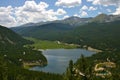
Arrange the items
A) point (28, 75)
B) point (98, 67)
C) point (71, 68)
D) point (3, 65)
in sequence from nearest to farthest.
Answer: point (71, 68), point (3, 65), point (28, 75), point (98, 67)

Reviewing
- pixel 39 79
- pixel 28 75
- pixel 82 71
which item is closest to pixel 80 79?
pixel 82 71

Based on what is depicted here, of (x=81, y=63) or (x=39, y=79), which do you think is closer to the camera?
(x=81, y=63)

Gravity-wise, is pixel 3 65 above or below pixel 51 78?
above

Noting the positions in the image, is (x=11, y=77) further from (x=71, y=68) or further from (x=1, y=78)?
(x=71, y=68)

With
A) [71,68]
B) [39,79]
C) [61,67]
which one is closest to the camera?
[71,68]

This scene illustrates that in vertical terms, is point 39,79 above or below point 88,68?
below

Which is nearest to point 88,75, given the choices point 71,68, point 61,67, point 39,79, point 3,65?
point 71,68

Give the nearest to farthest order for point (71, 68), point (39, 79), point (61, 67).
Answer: point (71, 68) → point (39, 79) → point (61, 67)

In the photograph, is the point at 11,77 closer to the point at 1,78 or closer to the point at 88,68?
the point at 1,78

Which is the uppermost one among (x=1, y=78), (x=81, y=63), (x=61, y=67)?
(x=81, y=63)
